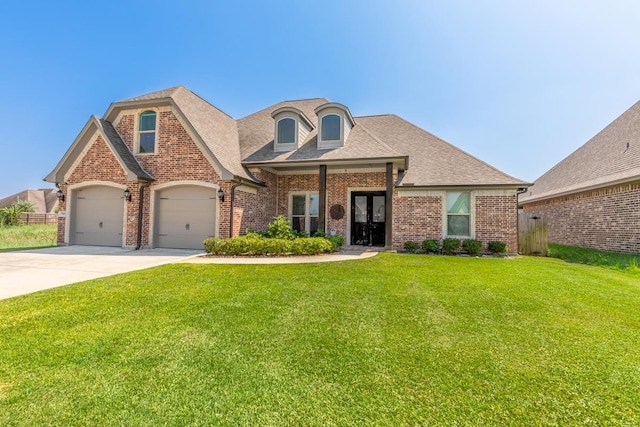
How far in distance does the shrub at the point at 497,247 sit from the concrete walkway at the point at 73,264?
6455mm

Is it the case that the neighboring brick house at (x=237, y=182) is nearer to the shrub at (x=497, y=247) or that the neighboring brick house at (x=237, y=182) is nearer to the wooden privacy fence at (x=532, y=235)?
the shrub at (x=497, y=247)

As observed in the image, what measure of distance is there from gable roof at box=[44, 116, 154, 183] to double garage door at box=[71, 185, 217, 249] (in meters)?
1.00

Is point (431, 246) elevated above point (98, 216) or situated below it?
below

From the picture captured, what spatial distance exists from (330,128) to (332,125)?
5.9 inches

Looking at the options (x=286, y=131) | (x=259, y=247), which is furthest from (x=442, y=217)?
Answer: (x=286, y=131)

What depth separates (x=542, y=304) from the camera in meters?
4.89

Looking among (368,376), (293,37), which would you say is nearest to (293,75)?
(293,37)

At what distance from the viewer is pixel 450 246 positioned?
37.0 ft

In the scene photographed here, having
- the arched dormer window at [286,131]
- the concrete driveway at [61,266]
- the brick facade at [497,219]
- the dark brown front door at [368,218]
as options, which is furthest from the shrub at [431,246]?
the concrete driveway at [61,266]

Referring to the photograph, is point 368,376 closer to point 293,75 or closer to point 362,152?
point 362,152

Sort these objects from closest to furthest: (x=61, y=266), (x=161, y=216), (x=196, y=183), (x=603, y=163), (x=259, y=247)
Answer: (x=61, y=266) < (x=259, y=247) < (x=196, y=183) < (x=161, y=216) < (x=603, y=163)

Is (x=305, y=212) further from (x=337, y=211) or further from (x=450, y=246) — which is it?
(x=450, y=246)

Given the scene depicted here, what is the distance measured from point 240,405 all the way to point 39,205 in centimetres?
4809

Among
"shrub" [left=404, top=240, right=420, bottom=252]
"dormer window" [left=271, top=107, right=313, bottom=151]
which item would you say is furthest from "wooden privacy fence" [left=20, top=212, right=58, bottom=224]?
"shrub" [left=404, top=240, right=420, bottom=252]
